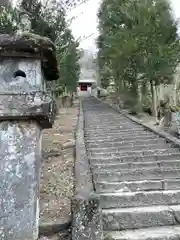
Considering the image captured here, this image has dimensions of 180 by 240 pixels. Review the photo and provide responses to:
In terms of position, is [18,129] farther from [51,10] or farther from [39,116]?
[51,10]

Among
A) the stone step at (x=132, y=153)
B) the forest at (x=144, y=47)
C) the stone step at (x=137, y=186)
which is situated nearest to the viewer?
the stone step at (x=137, y=186)

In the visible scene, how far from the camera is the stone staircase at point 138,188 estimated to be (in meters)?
4.72

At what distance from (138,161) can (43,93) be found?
4.33 meters

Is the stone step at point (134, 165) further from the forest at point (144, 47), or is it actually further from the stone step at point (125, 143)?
the forest at point (144, 47)

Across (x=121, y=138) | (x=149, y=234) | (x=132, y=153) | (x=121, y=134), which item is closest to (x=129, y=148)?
(x=132, y=153)

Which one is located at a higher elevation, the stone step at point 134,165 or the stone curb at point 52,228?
the stone step at point 134,165

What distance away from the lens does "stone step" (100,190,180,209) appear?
17.3 feet

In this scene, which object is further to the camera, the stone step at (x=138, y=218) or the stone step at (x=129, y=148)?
the stone step at (x=129, y=148)

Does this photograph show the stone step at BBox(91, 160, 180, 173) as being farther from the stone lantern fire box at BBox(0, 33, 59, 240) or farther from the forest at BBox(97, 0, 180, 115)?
the forest at BBox(97, 0, 180, 115)

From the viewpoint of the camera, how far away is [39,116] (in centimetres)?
354

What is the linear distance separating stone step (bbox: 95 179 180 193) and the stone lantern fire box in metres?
2.37

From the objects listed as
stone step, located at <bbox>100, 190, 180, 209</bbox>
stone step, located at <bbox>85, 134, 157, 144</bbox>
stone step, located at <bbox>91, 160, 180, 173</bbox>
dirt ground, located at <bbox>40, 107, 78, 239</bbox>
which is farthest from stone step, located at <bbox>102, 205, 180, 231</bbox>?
stone step, located at <bbox>85, 134, 157, 144</bbox>

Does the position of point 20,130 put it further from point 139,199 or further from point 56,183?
point 139,199

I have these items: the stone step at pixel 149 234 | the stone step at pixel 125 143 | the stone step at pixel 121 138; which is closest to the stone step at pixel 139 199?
the stone step at pixel 149 234
